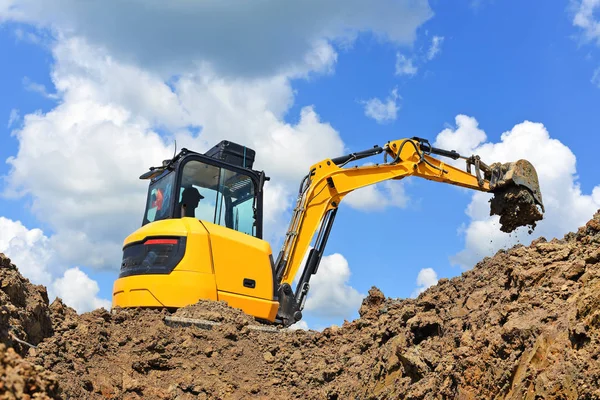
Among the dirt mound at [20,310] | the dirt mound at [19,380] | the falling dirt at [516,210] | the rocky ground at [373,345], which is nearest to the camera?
the dirt mound at [19,380]

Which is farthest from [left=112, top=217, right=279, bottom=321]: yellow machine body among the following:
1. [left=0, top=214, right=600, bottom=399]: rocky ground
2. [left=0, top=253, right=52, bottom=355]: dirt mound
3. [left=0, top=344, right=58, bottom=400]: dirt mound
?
[left=0, top=344, right=58, bottom=400]: dirt mound

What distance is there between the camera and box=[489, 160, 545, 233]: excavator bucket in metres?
9.63

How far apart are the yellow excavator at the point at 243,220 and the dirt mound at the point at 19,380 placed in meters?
4.98

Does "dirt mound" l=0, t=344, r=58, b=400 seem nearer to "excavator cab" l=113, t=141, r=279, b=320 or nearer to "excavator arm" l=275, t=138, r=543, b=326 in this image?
"excavator cab" l=113, t=141, r=279, b=320

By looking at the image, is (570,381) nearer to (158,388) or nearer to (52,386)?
(52,386)

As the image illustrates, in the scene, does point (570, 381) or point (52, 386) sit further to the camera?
point (570, 381)

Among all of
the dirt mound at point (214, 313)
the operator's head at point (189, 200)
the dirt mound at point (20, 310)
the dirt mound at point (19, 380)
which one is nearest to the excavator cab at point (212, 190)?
the operator's head at point (189, 200)

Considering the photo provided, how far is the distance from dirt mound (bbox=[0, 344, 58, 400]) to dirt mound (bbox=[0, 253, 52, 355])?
1829 millimetres

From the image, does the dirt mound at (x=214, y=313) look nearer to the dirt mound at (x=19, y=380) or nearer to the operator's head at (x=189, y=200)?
the operator's head at (x=189, y=200)

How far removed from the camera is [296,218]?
988 cm

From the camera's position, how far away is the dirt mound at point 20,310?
17.3ft

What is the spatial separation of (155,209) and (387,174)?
379 centimetres

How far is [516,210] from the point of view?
31.7ft

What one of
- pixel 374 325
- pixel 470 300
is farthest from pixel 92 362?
pixel 470 300
